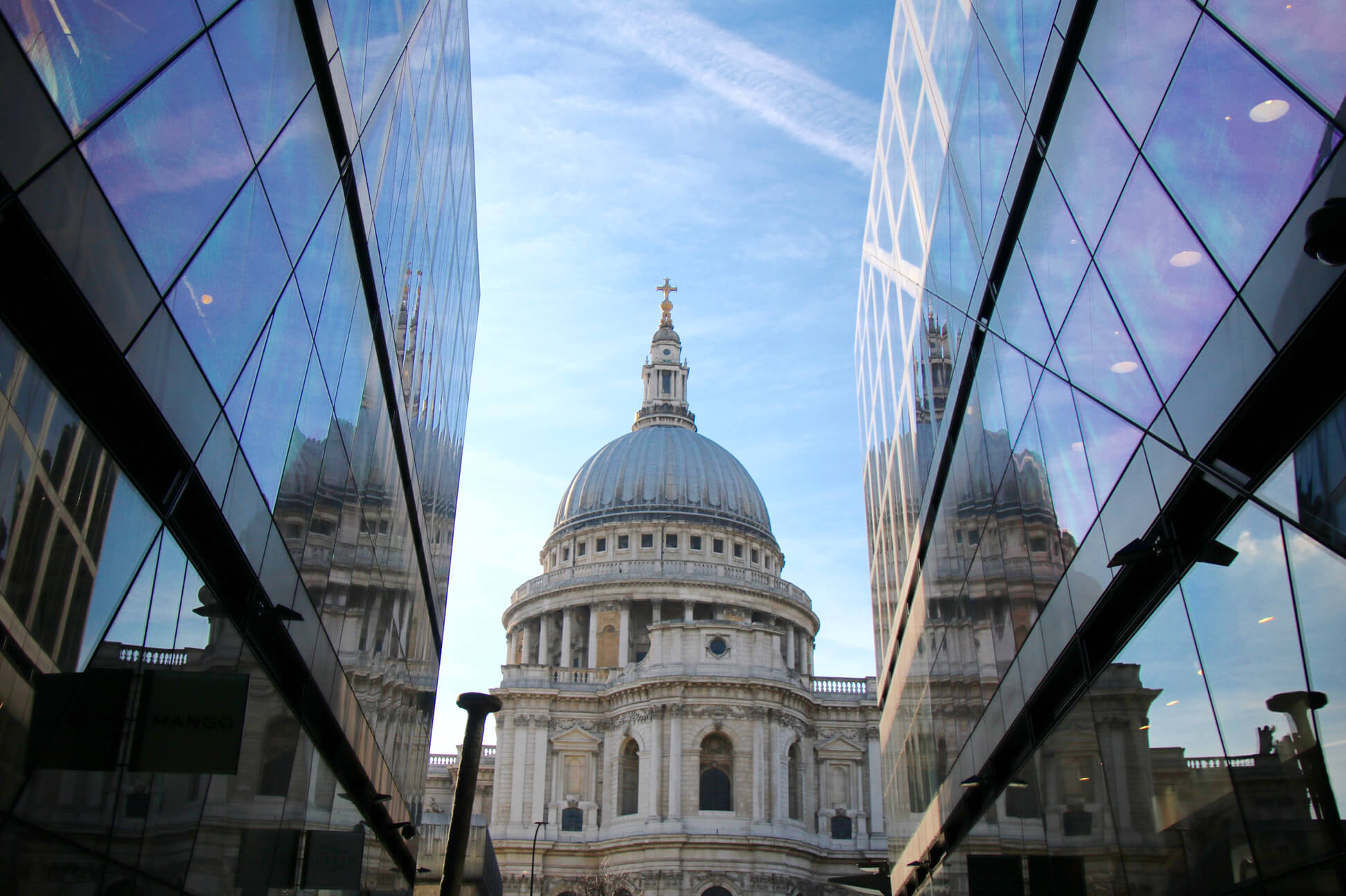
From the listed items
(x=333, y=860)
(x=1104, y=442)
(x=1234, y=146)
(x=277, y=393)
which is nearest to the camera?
(x=1234, y=146)

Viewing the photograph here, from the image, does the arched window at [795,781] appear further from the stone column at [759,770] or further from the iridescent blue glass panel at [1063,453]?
the iridescent blue glass panel at [1063,453]

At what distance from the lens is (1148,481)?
12234 mm

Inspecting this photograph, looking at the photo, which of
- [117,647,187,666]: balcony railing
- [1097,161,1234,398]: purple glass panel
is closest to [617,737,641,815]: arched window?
[117,647,187,666]: balcony railing

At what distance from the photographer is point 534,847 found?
68750 millimetres

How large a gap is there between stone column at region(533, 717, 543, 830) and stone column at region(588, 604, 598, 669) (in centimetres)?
1371

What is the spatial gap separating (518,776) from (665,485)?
37.7m

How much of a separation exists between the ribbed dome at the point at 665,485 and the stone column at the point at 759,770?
3358 centimetres

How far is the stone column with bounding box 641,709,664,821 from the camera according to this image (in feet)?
233

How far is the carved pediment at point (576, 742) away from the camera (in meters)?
76.4

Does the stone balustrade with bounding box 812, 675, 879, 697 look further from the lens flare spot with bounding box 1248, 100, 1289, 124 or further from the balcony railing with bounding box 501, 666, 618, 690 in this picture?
the lens flare spot with bounding box 1248, 100, 1289, 124

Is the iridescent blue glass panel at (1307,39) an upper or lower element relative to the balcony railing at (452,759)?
lower

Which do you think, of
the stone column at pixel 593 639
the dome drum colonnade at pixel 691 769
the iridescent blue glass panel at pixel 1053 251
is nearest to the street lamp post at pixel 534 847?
the dome drum colonnade at pixel 691 769

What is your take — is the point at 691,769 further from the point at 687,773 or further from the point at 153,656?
the point at 153,656

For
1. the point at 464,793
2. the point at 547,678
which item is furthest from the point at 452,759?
the point at 464,793
